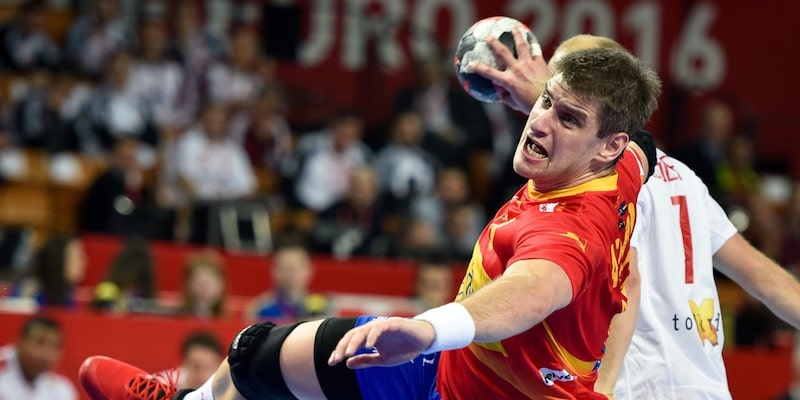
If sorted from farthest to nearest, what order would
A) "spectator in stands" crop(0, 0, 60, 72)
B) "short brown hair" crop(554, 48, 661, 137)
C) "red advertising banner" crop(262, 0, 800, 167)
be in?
1. "red advertising banner" crop(262, 0, 800, 167)
2. "spectator in stands" crop(0, 0, 60, 72)
3. "short brown hair" crop(554, 48, 661, 137)

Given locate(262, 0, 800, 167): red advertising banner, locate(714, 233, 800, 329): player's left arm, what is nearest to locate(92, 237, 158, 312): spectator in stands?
locate(262, 0, 800, 167): red advertising banner

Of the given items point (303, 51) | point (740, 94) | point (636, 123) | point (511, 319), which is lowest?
point (740, 94)

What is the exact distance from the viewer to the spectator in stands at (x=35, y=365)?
816 cm

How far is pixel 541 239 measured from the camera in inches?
143

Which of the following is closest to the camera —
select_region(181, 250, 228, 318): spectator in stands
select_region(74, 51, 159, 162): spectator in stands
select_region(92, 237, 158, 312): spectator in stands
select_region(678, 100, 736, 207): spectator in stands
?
select_region(181, 250, 228, 318): spectator in stands

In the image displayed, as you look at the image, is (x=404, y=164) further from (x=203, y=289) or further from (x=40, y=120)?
(x=203, y=289)

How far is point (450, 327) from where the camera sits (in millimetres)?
3348

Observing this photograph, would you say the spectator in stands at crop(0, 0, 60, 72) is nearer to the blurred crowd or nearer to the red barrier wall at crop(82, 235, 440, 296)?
the blurred crowd

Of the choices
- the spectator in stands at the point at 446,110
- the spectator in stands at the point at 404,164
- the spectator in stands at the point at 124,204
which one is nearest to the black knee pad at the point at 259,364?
the spectator in stands at the point at 124,204

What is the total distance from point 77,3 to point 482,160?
15.9ft

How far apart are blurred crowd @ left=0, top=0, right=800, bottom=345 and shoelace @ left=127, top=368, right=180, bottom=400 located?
6089 millimetres

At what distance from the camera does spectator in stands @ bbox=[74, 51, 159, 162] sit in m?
12.2

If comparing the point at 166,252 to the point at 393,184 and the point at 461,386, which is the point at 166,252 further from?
the point at 461,386

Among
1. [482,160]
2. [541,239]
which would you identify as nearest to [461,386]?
[541,239]
